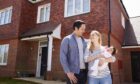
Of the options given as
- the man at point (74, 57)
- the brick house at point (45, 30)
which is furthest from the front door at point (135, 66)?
the man at point (74, 57)

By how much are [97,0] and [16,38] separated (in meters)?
6.90

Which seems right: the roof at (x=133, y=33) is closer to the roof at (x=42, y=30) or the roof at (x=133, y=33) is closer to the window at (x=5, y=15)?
the roof at (x=42, y=30)

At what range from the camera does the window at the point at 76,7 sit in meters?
11.8

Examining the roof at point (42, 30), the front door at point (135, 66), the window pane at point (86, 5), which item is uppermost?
the window pane at point (86, 5)

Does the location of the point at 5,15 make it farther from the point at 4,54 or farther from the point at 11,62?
the point at 11,62

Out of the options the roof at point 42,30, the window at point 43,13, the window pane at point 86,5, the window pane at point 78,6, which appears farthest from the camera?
the window at point 43,13

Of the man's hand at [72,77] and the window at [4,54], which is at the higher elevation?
the window at [4,54]

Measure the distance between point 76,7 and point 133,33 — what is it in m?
6.35

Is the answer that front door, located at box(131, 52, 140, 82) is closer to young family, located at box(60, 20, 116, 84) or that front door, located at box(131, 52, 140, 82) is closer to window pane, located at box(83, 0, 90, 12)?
window pane, located at box(83, 0, 90, 12)

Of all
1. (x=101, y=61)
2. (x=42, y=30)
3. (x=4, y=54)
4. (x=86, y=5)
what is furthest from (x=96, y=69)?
(x=4, y=54)

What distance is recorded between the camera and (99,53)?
10.9 ft

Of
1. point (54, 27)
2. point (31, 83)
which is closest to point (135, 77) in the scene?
point (54, 27)

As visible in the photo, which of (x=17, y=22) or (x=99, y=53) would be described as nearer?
(x=99, y=53)

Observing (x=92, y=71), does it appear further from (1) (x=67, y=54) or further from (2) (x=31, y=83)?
(2) (x=31, y=83)
